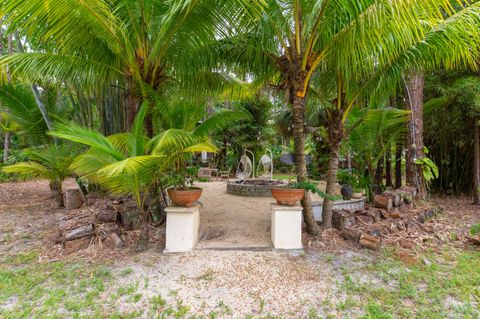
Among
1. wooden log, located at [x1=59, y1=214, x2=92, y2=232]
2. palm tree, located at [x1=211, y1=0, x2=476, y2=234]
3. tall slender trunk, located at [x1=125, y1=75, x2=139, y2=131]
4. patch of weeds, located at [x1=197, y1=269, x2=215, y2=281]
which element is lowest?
patch of weeds, located at [x1=197, y1=269, x2=215, y2=281]

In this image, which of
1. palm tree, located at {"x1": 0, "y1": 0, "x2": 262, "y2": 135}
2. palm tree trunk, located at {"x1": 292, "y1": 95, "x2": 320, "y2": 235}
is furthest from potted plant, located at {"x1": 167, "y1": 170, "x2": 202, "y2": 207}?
palm tree trunk, located at {"x1": 292, "y1": 95, "x2": 320, "y2": 235}

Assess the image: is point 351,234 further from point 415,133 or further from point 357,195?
point 415,133

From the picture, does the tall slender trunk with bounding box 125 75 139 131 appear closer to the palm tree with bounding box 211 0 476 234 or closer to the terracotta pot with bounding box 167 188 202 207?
the terracotta pot with bounding box 167 188 202 207

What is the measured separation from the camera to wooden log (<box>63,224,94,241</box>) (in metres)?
3.62

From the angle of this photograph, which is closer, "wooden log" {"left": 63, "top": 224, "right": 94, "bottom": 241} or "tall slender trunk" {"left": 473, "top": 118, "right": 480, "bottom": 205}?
"wooden log" {"left": 63, "top": 224, "right": 94, "bottom": 241}

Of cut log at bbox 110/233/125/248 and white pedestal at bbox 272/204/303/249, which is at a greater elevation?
white pedestal at bbox 272/204/303/249

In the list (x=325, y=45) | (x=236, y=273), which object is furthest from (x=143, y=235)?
(x=325, y=45)

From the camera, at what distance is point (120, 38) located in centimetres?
352

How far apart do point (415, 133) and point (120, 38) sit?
5870 millimetres

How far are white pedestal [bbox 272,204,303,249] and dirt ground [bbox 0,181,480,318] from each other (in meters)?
0.15

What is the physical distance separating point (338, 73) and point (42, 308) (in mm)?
4384

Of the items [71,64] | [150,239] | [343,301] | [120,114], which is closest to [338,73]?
[343,301]

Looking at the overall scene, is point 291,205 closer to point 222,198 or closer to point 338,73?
point 338,73

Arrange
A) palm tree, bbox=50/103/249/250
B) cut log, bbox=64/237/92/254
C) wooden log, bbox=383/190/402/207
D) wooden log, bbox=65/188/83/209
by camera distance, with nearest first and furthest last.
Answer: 1. palm tree, bbox=50/103/249/250
2. cut log, bbox=64/237/92/254
3. wooden log, bbox=383/190/402/207
4. wooden log, bbox=65/188/83/209
